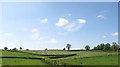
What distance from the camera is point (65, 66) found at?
6303 cm

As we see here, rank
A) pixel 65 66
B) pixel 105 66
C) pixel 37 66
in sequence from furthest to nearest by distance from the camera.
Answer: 1. pixel 105 66
2. pixel 37 66
3. pixel 65 66

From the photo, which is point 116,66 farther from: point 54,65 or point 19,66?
point 19,66

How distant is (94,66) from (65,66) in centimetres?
1059

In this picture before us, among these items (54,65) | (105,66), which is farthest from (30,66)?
(105,66)

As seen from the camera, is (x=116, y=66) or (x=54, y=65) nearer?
(x=54, y=65)

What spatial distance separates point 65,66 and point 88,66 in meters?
8.57

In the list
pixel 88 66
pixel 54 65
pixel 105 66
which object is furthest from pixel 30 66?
pixel 105 66

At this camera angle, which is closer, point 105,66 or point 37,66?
point 37,66

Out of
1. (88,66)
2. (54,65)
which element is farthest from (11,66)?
(88,66)

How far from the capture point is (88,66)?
69375 millimetres

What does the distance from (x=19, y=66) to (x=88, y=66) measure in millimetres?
16689

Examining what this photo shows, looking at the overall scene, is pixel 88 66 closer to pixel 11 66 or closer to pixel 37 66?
pixel 37 66

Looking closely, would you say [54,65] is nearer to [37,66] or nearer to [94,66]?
[37,66]

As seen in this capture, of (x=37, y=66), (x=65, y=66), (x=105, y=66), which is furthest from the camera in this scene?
(x=105, y=66)
